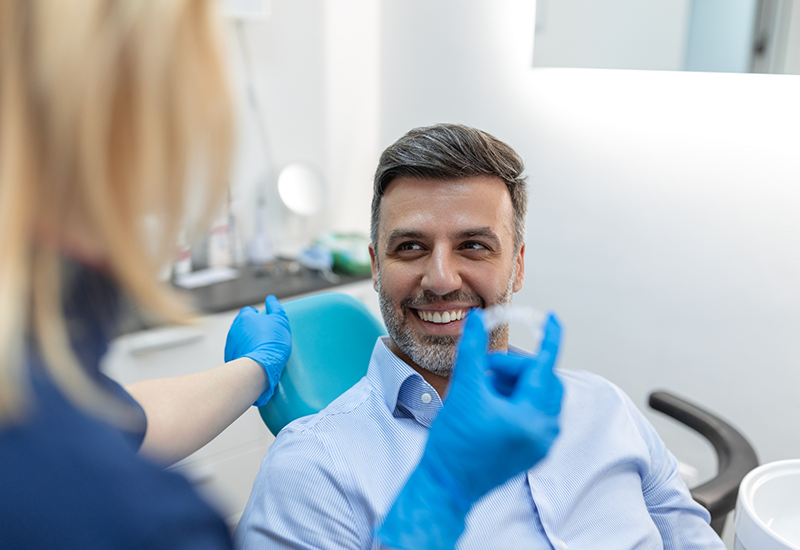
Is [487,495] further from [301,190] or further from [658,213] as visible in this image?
[301,190]

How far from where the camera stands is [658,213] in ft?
6.66

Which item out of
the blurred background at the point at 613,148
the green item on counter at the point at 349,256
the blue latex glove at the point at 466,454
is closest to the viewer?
the blue latex glove at the point at 466,454

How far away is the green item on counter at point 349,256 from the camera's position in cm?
250

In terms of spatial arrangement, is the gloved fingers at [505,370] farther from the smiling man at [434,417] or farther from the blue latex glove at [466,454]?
the smiling man at [434,417]

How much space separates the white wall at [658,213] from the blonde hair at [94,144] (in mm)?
1742

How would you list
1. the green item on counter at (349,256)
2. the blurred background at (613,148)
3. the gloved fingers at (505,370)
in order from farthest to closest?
the green item on counter at (349,256) → the blurred background at (613,148) → the gloved fingers at (505,370)

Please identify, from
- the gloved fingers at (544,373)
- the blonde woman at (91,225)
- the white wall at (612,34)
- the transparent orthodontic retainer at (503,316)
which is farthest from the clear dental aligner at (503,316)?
the white wall at (612,34)

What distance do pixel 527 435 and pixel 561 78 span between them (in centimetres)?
176

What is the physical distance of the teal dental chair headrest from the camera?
134 centimetres

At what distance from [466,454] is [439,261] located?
1.81 feet

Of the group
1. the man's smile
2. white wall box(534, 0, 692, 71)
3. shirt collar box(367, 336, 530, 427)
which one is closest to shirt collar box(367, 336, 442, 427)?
shirt collar box(367, 336, 530, 427)

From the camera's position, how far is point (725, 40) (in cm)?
180

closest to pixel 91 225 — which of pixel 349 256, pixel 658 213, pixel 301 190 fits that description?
pixel 658 213

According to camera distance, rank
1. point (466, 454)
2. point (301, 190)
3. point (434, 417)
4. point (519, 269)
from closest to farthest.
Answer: point (466, 454) → point (434, 417) → point (519, 269) → point (301, 190)
